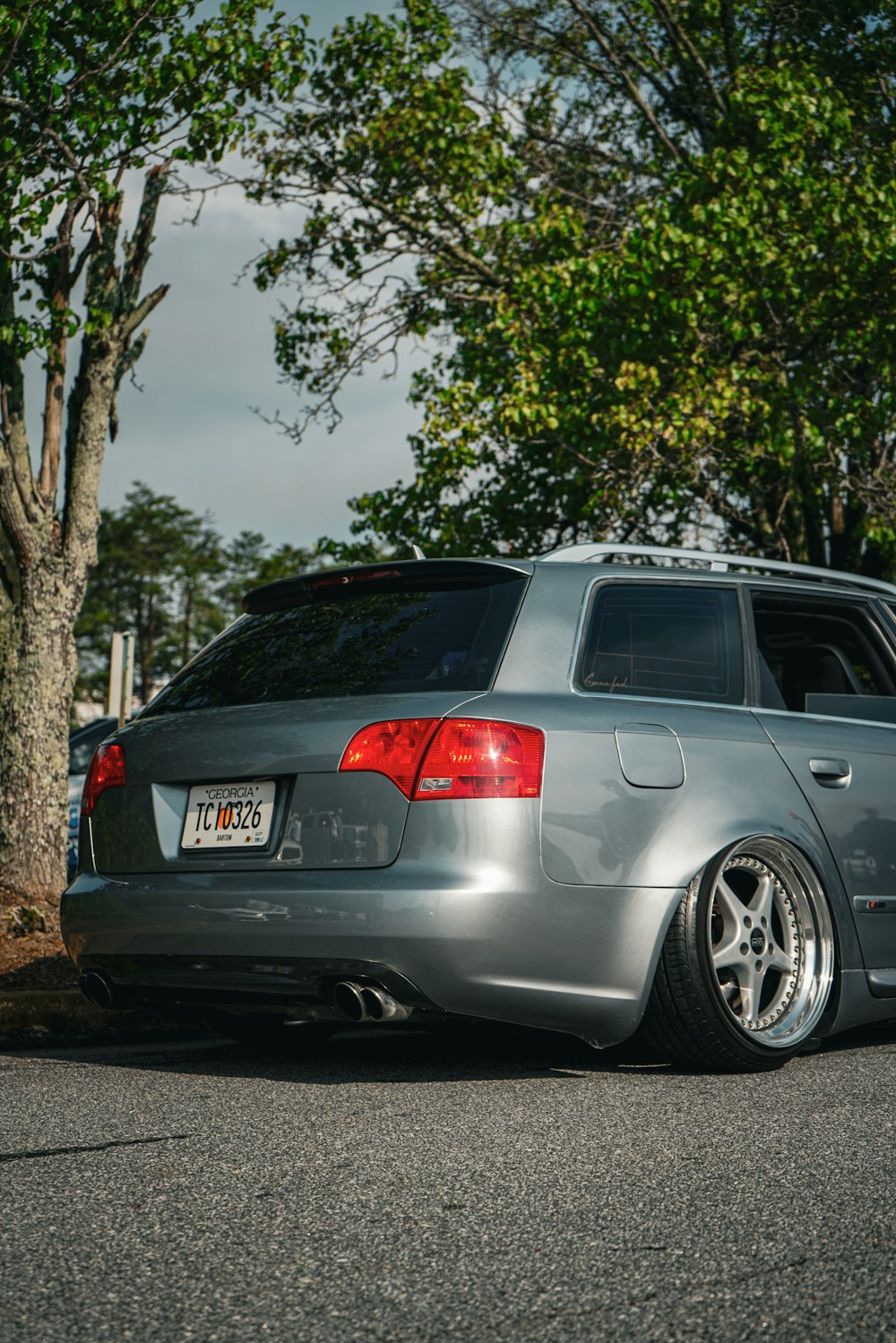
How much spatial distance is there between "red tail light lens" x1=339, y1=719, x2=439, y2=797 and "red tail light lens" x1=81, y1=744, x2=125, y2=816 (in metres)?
0.99

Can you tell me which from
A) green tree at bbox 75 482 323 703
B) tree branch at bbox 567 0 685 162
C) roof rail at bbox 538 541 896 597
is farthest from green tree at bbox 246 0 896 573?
green tree at bbox 75 482 323 703

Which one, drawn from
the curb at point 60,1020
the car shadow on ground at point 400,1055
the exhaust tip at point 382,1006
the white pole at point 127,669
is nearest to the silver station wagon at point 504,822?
the exhaust tip at point 382,1006

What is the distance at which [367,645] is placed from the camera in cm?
476

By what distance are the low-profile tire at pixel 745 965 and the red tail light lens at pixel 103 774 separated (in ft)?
6.17

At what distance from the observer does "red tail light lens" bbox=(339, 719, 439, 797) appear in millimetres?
4352

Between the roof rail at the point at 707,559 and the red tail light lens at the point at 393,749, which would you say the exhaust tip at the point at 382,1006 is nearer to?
the red tail light lens at the point at 393,749

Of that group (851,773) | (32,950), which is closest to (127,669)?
(32,950)

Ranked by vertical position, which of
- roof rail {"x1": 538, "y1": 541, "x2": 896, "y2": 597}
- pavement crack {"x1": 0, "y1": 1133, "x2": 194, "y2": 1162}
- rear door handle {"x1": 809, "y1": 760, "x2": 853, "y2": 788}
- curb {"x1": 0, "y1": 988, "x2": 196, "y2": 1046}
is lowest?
curb {"x1": 0, "y1": 988, "x2": 196, "y2": 1046}

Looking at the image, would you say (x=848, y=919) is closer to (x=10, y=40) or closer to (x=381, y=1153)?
(x=381, y=1153)

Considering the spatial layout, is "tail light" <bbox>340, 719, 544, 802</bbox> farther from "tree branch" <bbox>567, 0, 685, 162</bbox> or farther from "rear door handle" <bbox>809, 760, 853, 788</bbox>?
"tree branch" <bbox>567, 0, 685, 162</bbox>

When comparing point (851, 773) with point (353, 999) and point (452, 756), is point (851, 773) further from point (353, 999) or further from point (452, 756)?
point (353, 999)

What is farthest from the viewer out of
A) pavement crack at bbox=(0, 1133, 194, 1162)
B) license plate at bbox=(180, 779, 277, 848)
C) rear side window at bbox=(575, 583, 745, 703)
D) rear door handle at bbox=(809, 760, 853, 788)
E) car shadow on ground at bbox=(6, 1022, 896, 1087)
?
rear door handle at bbox=(809, 760, 853, 788)

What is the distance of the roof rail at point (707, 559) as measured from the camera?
5.09 meters

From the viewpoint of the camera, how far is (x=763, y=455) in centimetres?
1501
